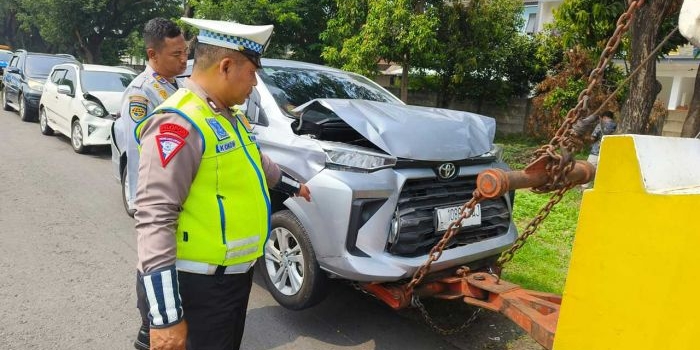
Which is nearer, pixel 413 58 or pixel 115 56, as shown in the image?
pixel 413 58

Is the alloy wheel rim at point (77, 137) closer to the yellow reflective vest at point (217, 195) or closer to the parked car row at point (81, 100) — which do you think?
the parked car row at point (81, 100)

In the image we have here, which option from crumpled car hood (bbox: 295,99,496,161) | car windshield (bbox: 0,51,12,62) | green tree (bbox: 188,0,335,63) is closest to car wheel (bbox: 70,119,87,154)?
green tree (bbox: 188,0,335,63)

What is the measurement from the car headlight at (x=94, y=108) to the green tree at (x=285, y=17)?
21.3ft

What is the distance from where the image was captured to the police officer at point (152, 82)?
2924 mm

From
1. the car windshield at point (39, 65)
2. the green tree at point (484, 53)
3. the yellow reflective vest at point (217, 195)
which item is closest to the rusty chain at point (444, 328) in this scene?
the yellow reflective vest at point (217, 195)

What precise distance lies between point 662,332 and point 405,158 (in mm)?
1720

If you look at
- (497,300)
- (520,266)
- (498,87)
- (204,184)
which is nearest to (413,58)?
(498,87)

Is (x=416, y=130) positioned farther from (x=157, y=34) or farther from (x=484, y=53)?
(x=484, y=53)

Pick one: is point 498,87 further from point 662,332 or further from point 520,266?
point 662,332

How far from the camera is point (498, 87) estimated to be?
547 inches

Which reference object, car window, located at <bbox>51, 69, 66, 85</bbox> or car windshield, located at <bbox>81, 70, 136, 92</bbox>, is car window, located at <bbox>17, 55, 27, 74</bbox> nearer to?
car window, located at <bbox>51, 69, 66, 85</bbox>

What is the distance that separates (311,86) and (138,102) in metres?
1.71

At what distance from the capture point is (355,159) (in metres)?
3.06

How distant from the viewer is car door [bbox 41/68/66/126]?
9791 mm
